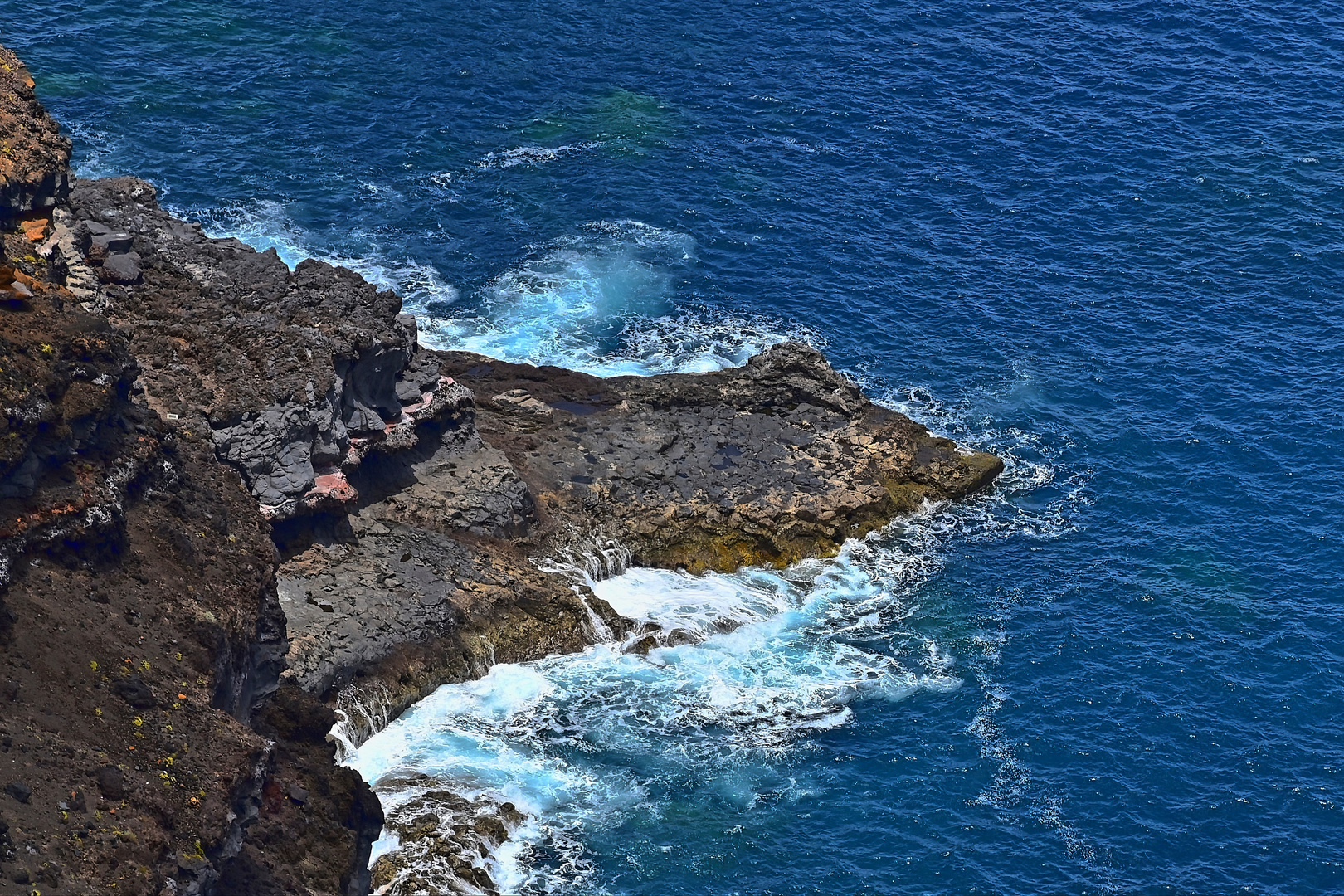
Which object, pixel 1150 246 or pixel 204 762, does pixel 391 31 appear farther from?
pixel 204 762

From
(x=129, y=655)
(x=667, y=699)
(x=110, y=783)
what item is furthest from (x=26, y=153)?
(x=667, y=699)

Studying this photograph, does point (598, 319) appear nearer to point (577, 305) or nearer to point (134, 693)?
point (577, 305)

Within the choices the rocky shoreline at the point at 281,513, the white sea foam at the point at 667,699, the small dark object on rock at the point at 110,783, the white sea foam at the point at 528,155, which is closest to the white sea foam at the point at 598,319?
the rocky shoreline at the point at 281,513

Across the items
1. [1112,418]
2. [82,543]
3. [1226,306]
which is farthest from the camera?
[1226,306]

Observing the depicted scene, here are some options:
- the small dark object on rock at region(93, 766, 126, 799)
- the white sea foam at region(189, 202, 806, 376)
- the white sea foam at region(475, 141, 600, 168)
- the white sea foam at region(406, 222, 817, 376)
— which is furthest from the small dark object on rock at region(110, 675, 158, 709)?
the white sea foam at region(475, 141, 600, 168)

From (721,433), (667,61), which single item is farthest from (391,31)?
(721,433)

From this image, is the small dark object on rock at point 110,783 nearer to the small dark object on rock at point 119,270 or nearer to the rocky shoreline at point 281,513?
the rocky shoreline at point 281,513
